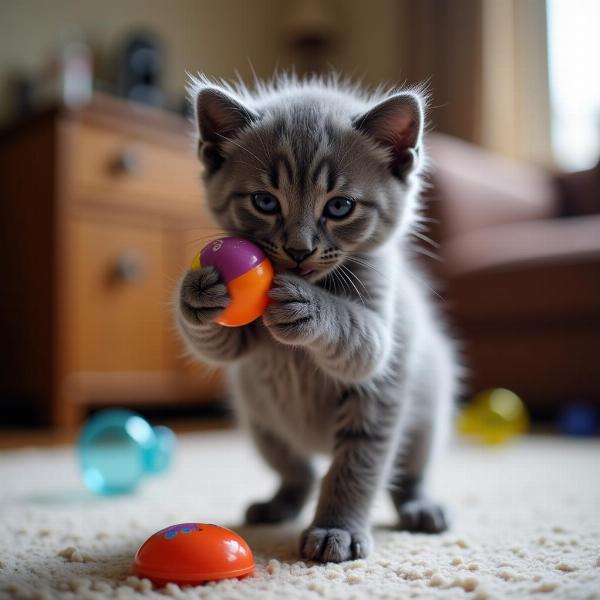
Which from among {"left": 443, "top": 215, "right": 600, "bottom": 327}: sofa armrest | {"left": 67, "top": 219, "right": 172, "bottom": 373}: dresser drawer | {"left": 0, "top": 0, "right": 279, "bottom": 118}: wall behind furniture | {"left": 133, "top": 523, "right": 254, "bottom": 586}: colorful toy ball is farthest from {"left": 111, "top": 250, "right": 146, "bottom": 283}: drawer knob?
{"left": 133, "top": 523, "right": 254, "bottom": 586}: colorful toy ball

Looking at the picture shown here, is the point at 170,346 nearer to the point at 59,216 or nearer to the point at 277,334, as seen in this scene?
the point at 59,216

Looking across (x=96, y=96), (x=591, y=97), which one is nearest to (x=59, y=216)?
(x=96, y=96)

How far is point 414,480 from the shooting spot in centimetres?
127

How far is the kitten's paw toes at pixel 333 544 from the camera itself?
95 cm

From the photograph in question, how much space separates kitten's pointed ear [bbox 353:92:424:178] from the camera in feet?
3.51

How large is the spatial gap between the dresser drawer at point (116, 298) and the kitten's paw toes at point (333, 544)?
5.14 feet

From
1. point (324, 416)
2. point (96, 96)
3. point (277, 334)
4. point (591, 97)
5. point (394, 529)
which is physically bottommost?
point (394, 529)

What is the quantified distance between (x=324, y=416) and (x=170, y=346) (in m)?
1.80

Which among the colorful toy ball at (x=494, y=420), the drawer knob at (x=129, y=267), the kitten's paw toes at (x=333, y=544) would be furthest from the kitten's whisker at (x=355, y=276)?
the drawer knob at (x=129, y=267)

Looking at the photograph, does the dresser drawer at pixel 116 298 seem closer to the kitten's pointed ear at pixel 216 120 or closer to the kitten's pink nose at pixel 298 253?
the kitten's pointed ear at pixel 216 120

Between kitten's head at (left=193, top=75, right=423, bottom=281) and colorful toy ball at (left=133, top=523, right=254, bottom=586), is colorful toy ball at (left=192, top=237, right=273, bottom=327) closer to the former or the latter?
kitten's head at (left=193, top=75, right=423, bottom=281)

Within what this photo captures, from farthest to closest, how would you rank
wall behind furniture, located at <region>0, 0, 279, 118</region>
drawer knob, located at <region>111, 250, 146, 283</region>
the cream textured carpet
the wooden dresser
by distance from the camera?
wall behind furniture, located at <region>0, 0, 279, 118</region>
drawer knob, located at <region>111, 250, 146, 283</region>
the wooden dresser
the cream textured carpet

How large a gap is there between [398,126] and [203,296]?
428 mm

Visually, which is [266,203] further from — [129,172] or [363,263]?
[129,172]
